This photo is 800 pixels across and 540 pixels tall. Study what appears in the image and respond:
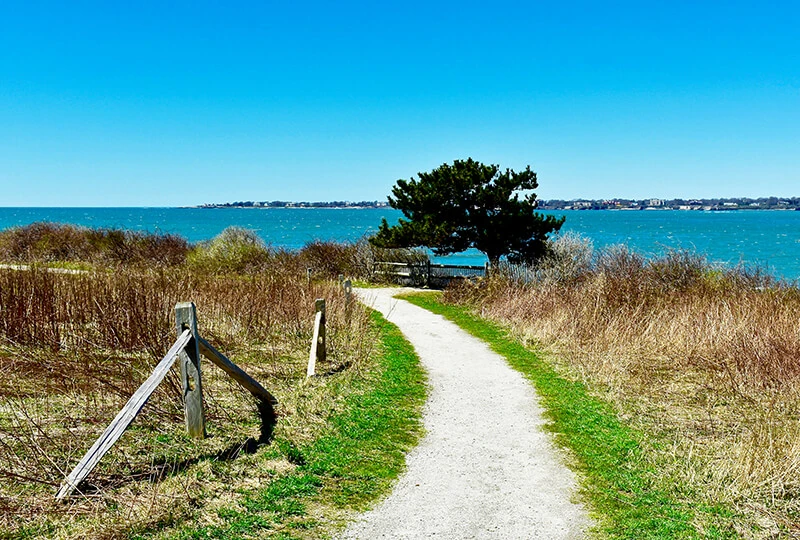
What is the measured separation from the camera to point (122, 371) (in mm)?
9258

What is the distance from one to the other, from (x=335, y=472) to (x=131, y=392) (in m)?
3.07

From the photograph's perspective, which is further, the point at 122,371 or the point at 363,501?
the point at 122,371

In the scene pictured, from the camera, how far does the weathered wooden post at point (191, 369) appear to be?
6.92 meters

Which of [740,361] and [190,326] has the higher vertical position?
[190,326]

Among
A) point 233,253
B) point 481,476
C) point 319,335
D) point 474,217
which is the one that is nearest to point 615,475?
point 481,476

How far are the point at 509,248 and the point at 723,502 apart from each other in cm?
2120

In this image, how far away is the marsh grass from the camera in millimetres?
5648

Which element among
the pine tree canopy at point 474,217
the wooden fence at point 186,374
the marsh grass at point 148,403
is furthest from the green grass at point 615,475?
the pine tree canopy at point 474,217

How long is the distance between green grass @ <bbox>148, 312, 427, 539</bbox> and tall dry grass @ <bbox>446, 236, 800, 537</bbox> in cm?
321

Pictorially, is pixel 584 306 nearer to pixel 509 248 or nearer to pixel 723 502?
pixel 723 502

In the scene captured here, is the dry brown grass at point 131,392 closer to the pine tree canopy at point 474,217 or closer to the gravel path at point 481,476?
the gravel path at point 481,476

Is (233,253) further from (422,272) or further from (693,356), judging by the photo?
(693,356)

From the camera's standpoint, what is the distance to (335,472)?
274 inches

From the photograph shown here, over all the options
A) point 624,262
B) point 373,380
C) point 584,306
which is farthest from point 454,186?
point 373,380
